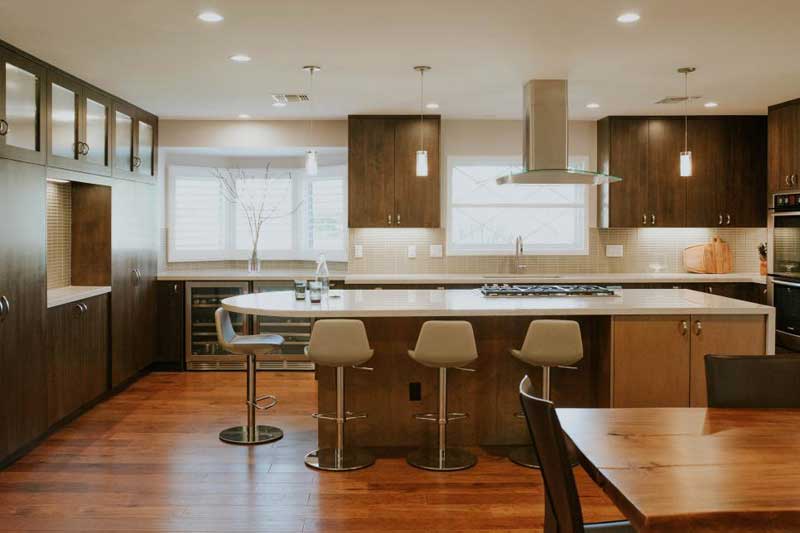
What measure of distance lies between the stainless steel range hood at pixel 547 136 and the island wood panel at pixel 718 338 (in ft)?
4.12

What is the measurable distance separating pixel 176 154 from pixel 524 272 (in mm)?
3753

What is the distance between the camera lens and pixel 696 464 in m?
1.87

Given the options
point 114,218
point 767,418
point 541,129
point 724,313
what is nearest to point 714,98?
point 541,129

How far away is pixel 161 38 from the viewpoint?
164 inches

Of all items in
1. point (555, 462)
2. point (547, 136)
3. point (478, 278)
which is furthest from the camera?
point (478, 278)

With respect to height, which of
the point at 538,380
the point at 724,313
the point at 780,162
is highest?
the point at 780,162

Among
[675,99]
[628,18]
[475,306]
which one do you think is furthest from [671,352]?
[675,99]

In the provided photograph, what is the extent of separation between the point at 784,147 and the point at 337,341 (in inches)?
179

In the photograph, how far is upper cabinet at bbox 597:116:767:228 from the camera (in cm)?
692

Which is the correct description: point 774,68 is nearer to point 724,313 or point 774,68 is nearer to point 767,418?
point 724,313

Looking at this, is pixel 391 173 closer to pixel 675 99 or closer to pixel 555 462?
pixel 675 99

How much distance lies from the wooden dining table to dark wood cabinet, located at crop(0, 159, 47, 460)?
3248 mm

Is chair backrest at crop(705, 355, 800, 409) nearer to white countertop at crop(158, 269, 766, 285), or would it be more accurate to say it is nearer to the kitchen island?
the kitchen island

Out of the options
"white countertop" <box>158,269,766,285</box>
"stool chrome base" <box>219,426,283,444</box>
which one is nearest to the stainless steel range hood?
"white countertop" <box>158,269,766,285</box>
